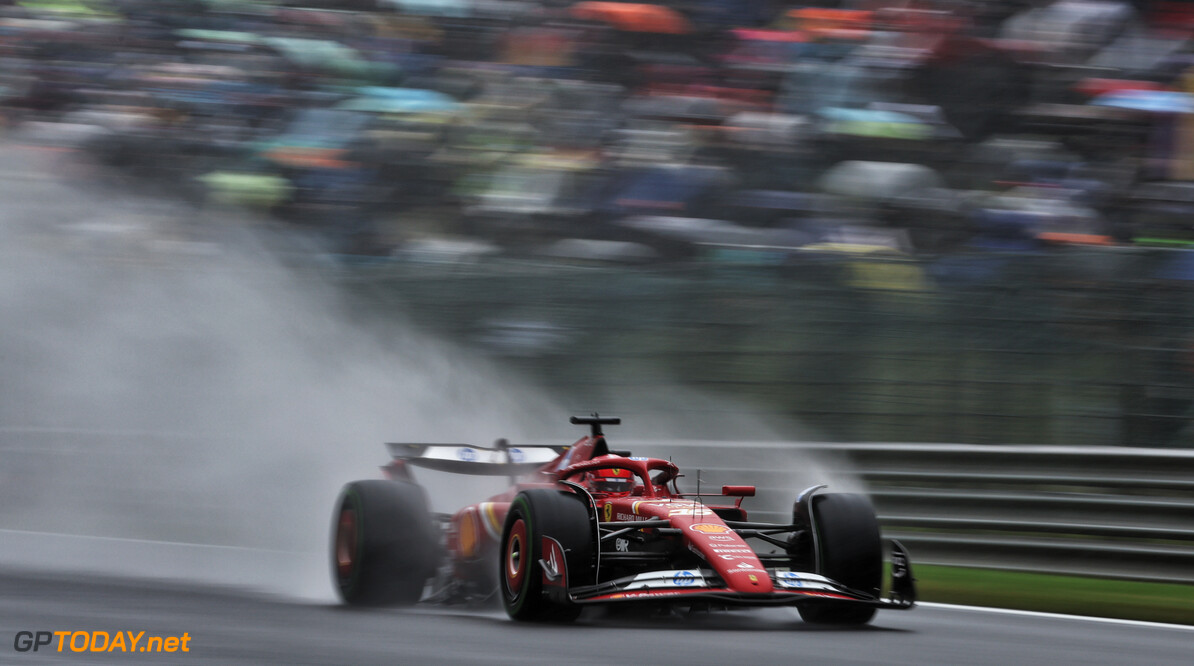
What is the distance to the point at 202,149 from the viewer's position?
14.3 meters

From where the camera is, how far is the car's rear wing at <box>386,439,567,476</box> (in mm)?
7957

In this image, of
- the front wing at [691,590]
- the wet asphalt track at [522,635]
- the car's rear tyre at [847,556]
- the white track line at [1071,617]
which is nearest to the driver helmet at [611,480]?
the wet asphalt track at [522,635]

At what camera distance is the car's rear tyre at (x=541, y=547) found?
238 inches

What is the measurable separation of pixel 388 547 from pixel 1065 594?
3.70 metres

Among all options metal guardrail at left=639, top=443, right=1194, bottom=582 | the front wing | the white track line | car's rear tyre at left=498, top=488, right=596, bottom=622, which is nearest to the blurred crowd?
metal guardrail at left=639, top=443, right=1194, bottom=582

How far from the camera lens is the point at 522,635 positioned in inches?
228

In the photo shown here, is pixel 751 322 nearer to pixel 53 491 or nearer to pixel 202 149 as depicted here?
A: pixel 53 491

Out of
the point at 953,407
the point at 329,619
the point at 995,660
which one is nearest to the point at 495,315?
the point at 953,407

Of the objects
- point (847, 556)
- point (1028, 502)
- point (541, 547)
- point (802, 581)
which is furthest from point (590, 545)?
point (1028, 502)

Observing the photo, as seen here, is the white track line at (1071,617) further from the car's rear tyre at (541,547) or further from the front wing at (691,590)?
the car's rear tyre at (541,547)

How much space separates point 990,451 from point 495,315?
4215 mm

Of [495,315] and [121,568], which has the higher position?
[495,315]

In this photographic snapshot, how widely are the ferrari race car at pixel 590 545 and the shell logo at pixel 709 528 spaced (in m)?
0.01

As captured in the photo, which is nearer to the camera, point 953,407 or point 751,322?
point 953,407
